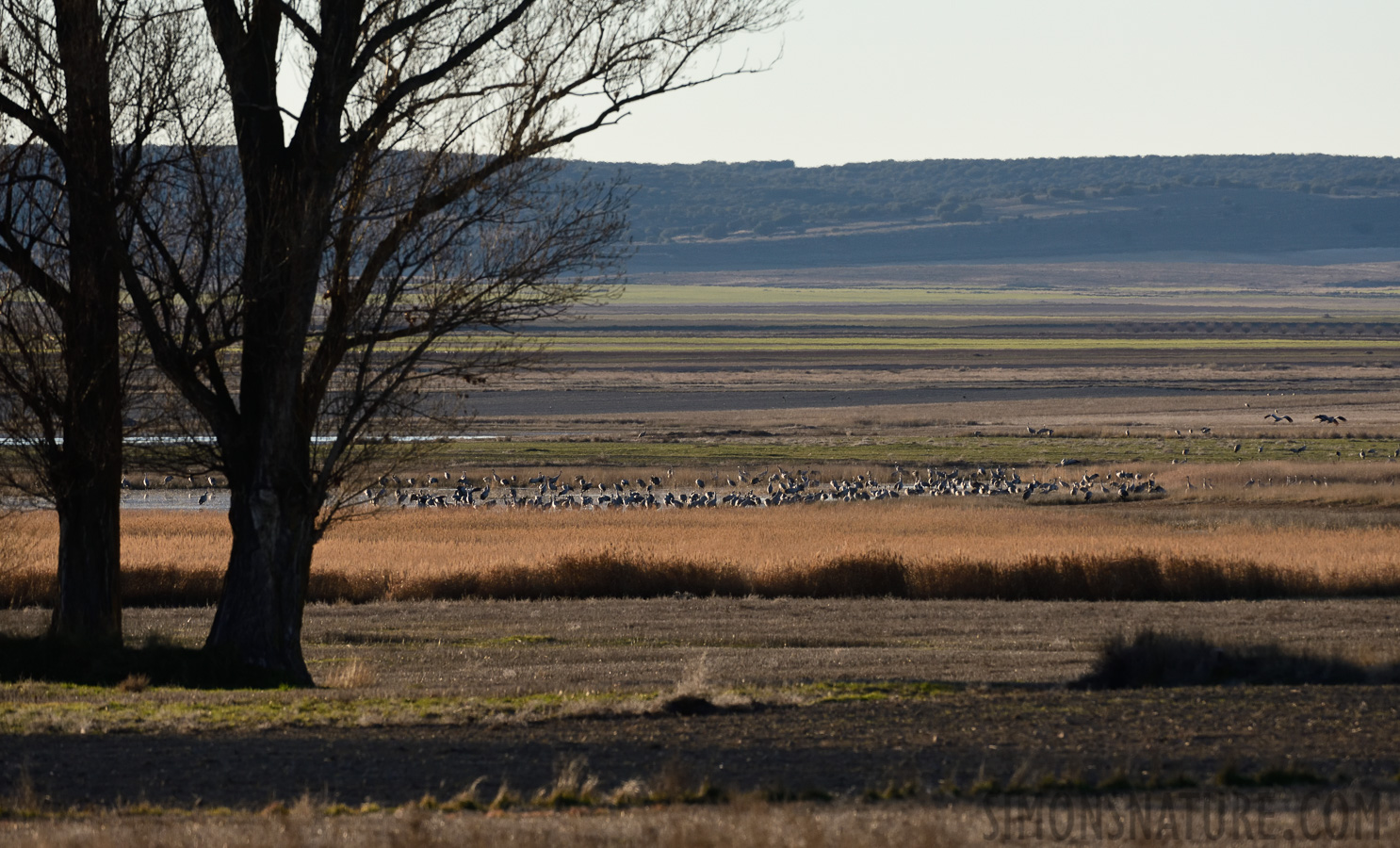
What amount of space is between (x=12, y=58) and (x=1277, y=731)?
1366 centimetres

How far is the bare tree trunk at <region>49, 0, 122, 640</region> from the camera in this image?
16047 mm

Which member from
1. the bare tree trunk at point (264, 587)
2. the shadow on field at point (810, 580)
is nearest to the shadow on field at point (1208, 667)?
the bare tree trunk at point (264, 587)

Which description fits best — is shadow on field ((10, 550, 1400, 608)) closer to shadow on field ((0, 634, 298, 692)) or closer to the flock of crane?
shadow on field ((0, 634, 298, 692))

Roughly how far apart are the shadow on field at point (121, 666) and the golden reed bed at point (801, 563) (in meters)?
6.21

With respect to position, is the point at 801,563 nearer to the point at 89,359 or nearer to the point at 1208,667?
the point at 1208,667

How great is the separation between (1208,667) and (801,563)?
1269cm

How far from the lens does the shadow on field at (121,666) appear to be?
53.1ft

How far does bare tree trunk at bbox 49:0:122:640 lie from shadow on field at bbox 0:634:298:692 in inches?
14.8

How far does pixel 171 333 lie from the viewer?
16547 mm

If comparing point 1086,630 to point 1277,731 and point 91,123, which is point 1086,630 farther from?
point 91,123

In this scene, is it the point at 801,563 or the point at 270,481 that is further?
the point at 801,563

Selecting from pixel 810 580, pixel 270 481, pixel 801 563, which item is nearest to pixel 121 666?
pixel 270 481

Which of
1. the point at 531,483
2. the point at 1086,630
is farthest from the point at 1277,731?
the point at 531,483

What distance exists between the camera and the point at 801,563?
1086 inches
